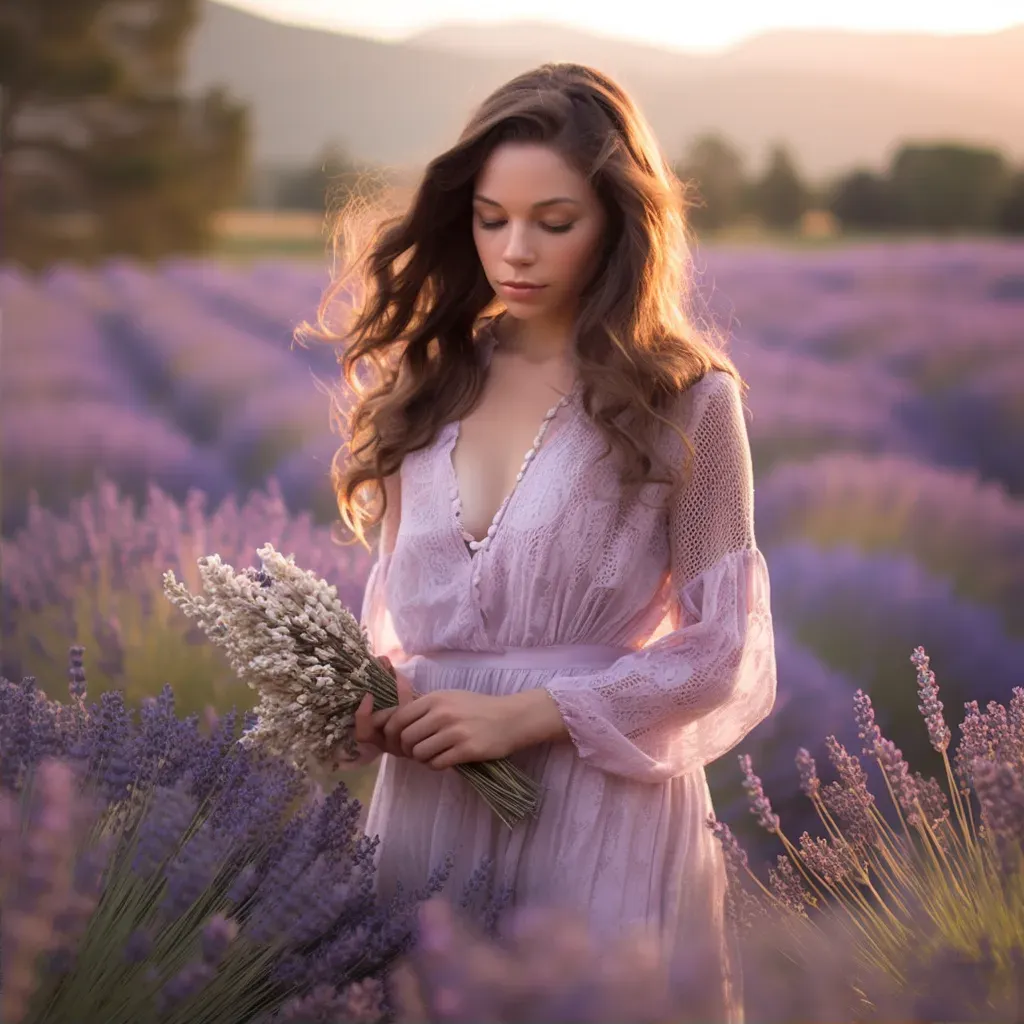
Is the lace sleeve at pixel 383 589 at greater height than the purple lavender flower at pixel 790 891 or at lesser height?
greater

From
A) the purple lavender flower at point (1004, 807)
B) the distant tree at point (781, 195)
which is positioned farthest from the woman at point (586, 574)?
the distant tree at point (781, 195)

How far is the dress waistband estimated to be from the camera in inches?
59.7

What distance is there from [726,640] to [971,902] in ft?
1.26

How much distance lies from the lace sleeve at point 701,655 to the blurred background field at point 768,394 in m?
0.46

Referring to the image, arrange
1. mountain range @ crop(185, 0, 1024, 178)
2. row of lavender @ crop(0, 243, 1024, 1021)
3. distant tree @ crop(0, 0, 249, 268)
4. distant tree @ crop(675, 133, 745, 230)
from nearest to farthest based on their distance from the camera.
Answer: row of lavender @ crop(0, 243, 1024, 1021)
mountain range @ crop(185, 0, 1024, 178)
distant tree @ crop(675, 133, 745, 230)
distant tree @ crop(0, 0, 249, 268)

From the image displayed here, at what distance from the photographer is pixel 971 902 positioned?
52.6 inches

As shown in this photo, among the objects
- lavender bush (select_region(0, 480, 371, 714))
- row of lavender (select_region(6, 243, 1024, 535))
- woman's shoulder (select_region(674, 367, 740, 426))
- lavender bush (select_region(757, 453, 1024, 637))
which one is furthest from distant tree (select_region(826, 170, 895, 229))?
woman's shoulder (select_region(674, 367, 740, 426))

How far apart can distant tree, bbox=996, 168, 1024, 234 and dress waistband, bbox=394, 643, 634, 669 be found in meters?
4.20

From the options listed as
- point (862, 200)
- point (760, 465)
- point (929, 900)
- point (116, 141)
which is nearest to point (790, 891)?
Result: point (929, 900)

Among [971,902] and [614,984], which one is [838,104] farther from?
[614,984]

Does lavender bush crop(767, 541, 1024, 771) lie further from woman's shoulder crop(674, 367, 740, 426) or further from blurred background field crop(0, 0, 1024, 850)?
woman's shoulder crop(674, 367, 740, 426)

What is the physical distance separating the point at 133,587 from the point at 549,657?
139 cm

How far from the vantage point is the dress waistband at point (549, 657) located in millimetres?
Result: 1517

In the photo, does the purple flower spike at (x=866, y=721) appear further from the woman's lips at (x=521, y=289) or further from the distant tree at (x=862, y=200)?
the distant tree at (x=862, y=200)
